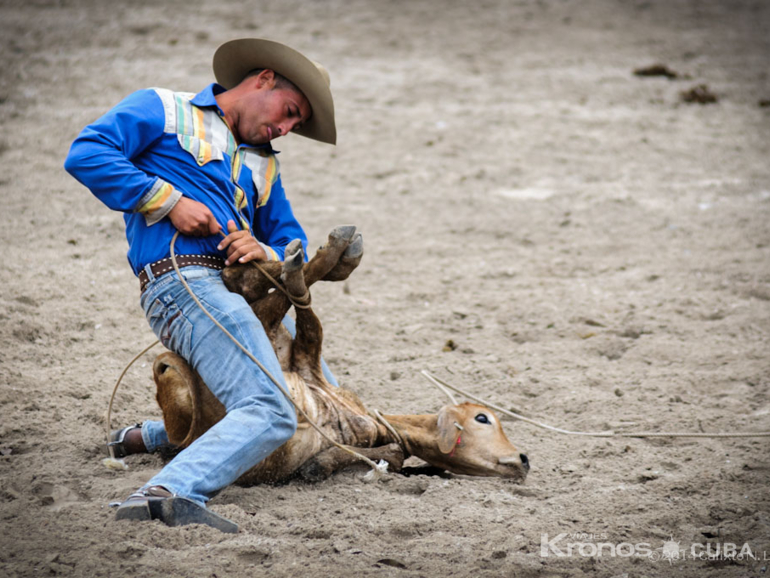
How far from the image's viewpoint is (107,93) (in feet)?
26.7

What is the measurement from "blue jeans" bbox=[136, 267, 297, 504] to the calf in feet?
0.45

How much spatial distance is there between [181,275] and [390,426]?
3.50 feet

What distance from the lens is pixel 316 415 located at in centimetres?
316

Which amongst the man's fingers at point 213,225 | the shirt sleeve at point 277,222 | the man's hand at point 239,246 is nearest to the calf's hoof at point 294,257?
the man's hand at point 239,246

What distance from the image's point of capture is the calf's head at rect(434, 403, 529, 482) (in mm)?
3287

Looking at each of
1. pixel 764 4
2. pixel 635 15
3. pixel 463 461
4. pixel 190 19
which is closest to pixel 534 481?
pixel 463 461

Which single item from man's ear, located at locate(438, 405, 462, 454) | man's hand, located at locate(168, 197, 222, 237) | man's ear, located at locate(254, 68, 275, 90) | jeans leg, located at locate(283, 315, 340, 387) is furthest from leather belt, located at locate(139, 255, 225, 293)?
man's ear, located at locate(438, 405, 462, 454)

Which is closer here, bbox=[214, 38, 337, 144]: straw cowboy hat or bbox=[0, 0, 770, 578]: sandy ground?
bbox=[0, 0, 770, 578]: sandy ground

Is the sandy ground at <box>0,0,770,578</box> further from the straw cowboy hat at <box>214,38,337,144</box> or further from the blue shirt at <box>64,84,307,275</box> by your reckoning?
the straw cowboy hat at <box>214,38,337,144</box>

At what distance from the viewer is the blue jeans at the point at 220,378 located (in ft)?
8.78

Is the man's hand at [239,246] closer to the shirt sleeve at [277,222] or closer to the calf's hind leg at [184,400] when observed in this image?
the shirt sleeve at [277,222]

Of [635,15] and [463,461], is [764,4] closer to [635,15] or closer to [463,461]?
[635,15]

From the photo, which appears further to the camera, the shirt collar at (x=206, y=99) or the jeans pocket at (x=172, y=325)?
the shirt collar at (x=206, y=99)

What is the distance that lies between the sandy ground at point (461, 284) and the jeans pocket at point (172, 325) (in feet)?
1.84
